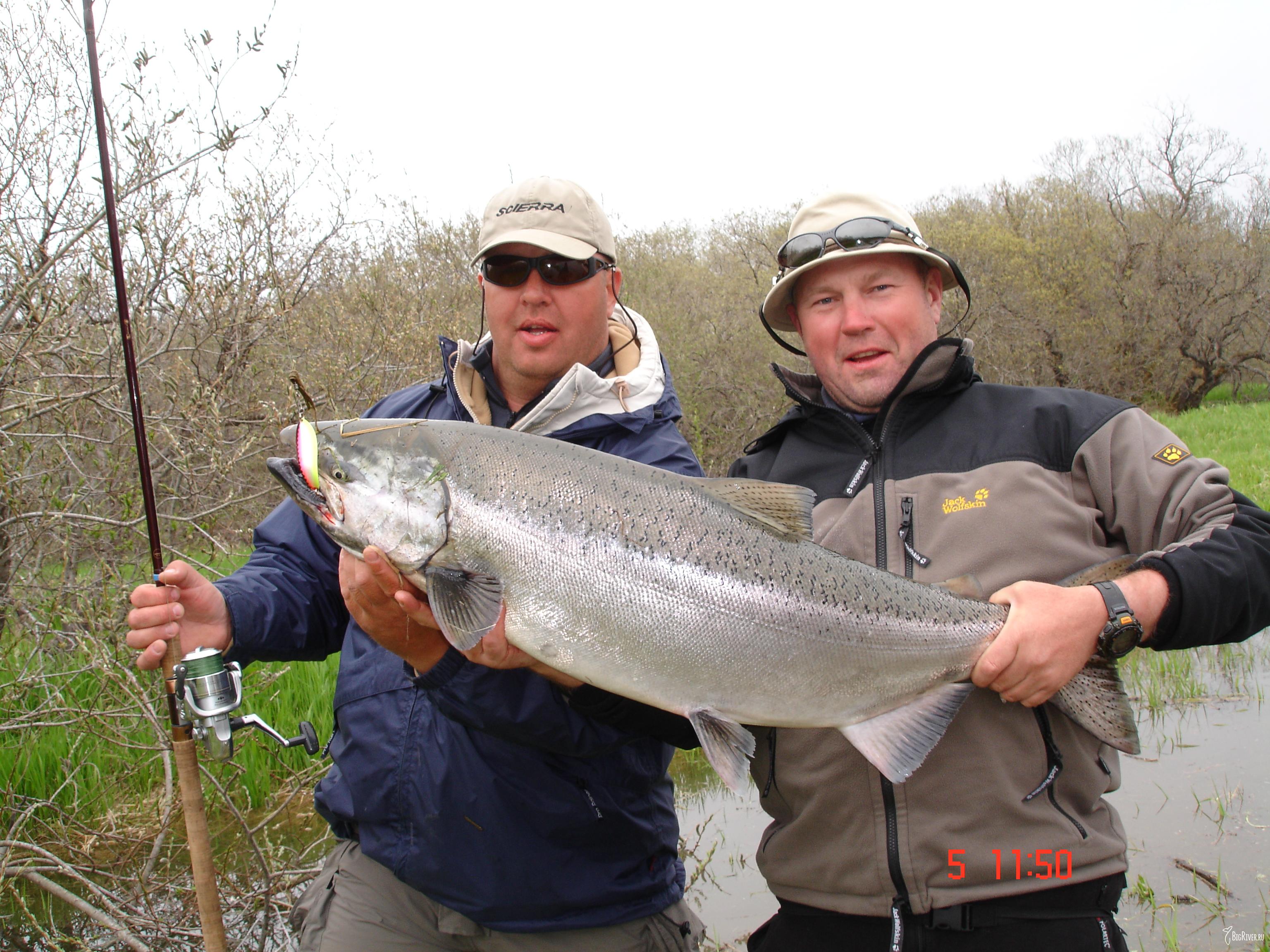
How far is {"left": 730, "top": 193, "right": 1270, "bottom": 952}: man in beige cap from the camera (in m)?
2.22

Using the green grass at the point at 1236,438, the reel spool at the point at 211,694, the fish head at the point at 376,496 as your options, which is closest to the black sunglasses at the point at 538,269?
the fish head at the point at 376,496

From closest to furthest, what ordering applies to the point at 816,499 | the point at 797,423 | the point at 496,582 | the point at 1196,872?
the point at 496,582, the point at 816,499, the point at 797,423, the point at 1196,872

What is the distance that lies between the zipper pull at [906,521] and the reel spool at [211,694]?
1962 mm

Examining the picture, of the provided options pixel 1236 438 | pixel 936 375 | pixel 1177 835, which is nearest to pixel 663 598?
pixel 936 375

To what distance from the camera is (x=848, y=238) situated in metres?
2.85

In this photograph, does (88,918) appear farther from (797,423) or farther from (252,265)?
(252,265)

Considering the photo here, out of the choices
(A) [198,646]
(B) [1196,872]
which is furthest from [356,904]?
(B) [1196,872]

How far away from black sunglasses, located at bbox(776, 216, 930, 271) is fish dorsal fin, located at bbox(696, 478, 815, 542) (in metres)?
0.82

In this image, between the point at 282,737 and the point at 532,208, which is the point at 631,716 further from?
the point at 532,208

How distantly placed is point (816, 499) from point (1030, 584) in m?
0.72

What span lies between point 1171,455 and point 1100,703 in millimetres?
717

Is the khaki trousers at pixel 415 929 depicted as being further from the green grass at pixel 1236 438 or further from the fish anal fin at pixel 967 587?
the green grass at pixel 1236 438

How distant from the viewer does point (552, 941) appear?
8.44 ft

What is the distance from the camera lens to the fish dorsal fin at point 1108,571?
2.31 meters
